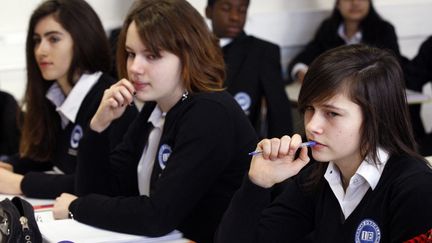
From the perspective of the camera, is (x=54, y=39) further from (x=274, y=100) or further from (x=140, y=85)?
(x=274, y=100)

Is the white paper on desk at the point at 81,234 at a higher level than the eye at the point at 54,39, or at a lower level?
lower

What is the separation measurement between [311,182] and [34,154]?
4.20 feet

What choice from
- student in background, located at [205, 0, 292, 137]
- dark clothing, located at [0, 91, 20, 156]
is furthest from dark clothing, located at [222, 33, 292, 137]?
dark clothing, located at [0, 91, 20, 156]

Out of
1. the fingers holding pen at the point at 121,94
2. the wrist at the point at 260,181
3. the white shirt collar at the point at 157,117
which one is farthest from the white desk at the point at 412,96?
the wrist at the point at 260,181

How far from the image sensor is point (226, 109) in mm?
2029

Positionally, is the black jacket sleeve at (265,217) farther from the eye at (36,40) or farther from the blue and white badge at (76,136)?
the eye at (36,40)

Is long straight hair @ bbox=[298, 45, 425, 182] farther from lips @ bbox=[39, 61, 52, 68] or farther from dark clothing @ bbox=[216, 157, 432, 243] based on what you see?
lips @ bbox=[39, 61, 52, 68]

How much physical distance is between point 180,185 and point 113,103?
368mm

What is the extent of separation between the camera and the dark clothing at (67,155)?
7.87ft

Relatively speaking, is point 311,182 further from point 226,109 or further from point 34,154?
point 34,154

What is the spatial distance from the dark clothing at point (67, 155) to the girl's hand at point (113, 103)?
0.87ft

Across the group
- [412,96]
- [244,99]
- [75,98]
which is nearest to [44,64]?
[75,98]

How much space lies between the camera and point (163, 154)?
82.4 inches

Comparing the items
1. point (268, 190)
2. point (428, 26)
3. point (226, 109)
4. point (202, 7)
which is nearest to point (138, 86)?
point (226, 109)
